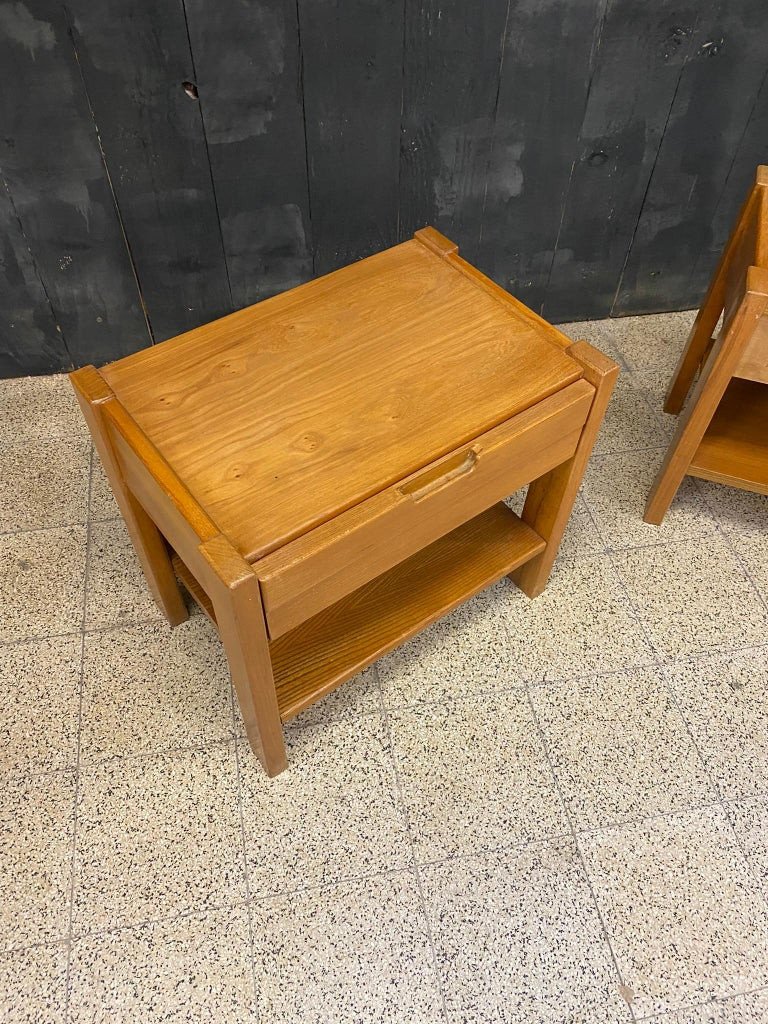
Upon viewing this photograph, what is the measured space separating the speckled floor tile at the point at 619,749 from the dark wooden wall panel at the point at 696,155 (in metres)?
1.07

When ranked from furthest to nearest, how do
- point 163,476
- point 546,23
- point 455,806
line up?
1. point 546,23
2. point 455,806
3. point 163,476

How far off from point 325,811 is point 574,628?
0.56m

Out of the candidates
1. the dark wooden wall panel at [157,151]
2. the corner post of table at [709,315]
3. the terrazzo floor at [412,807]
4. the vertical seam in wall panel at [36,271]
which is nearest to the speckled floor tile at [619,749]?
the terrazzo floor at [412,807]

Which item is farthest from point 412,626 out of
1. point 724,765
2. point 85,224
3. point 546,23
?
point 546,23

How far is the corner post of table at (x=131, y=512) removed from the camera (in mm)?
1027

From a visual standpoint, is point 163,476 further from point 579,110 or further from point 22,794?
point 579,110

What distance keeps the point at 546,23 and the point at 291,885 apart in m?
1.56

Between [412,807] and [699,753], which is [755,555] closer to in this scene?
[699,753]

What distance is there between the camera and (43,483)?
162 centimetres

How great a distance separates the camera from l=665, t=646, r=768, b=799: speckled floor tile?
1.26 metres

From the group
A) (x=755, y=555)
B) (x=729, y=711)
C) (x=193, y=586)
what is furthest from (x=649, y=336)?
(x=193, y=586)

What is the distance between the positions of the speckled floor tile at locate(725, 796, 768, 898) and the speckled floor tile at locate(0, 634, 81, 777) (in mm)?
1061

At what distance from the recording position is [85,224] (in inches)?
60.7

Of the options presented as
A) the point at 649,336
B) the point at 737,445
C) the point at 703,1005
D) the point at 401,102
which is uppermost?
the point at 401,102
